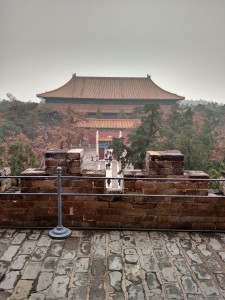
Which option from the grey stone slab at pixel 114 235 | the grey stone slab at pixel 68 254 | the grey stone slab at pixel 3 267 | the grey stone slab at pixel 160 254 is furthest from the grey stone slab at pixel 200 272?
the grey stone slab at pixel 3 267

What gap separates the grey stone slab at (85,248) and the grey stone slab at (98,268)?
0.67ft

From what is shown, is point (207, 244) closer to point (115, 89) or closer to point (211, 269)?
point (211, 269)

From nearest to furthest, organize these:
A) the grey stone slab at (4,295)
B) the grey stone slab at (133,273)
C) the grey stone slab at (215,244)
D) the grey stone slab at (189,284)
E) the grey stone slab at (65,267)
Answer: the grey stone slab at (4,295)
the grey stone slab at (189,284)
the grey stone slab at (133,273)
the grey stone slab at (65,267)
the grey stone slab at (215,244)

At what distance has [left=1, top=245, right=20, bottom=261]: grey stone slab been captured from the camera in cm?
290

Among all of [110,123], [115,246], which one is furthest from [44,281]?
[110,123]

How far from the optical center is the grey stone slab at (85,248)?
3.04 m

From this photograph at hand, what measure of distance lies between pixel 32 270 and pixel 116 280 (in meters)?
0.81

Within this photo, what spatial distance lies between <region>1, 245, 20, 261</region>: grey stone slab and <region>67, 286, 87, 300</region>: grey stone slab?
0.86m

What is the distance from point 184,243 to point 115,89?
4213 cm

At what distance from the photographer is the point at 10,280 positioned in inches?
99.0

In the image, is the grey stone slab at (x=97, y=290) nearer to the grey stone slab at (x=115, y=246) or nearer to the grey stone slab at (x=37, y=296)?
the grey stone slab at (x=37, y=296)

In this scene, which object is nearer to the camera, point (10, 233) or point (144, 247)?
point (144, 247)

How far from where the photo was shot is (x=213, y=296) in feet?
7.59

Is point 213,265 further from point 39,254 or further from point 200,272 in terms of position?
point 39,254
